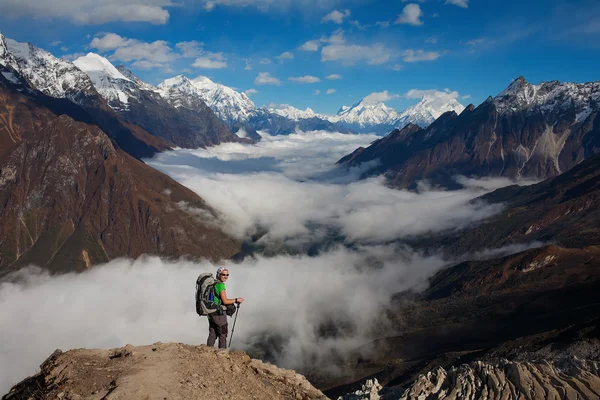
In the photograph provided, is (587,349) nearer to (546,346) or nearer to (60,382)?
(546,346)

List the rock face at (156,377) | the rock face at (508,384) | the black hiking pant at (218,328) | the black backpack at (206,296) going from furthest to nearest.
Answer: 1. the rock face at (508,384)
2. the black hiking pant at (218,328)
3. the black backpack at (206,296)
4. the rock face at (156,377)

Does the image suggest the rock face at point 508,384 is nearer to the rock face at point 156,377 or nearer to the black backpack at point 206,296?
the rock face at point 156,377

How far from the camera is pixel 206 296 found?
84.2 ft

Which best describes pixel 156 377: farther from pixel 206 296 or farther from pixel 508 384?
pixel 508 384

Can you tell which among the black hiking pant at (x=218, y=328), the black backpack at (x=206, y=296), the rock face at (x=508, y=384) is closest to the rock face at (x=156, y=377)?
the black hiking pant at (x=218, y=328)

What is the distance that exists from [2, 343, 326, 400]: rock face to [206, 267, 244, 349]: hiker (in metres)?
1.12

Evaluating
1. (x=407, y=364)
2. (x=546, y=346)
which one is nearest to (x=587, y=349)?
(x=546, y=346)

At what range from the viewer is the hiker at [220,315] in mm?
25672

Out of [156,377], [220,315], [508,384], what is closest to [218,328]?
[220,315]

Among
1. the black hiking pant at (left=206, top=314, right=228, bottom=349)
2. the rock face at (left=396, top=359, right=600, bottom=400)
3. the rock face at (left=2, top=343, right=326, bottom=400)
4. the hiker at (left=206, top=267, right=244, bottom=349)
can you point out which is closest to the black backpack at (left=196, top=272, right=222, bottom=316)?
the hiker at (left=206, top=267, right=244, bottom=349)

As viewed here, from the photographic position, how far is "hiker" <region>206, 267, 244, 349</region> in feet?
84.2

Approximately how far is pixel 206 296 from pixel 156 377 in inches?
212

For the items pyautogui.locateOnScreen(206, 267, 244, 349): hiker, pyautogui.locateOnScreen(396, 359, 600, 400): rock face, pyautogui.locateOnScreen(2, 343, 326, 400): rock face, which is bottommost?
pyautogui.locateOnScreen(396, 359, 600, 400): rock face

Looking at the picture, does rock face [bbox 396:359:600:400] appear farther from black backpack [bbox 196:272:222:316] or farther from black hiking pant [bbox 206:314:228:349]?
black backpack [bbox 196:272:222:316]
